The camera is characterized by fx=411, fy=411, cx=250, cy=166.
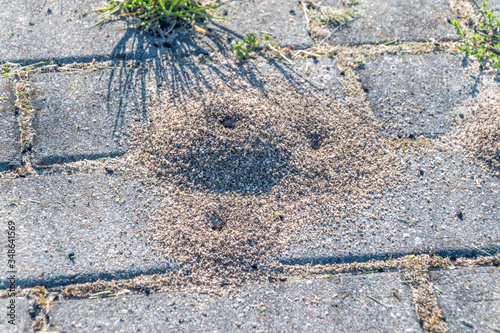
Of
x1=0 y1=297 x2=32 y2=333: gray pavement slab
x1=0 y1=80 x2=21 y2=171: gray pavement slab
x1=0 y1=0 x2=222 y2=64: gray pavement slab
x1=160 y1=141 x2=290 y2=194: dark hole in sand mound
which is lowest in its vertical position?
x1=0 y1=297 x2=32 y2=333: gray pavement slab

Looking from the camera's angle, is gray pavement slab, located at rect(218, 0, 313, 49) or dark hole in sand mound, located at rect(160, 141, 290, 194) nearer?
dark hole in sand mound, located at rect(160, 141, 290, 194)

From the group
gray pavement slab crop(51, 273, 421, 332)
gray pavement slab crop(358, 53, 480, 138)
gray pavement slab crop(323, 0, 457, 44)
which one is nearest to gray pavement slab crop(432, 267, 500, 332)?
gray pavement slab crop(51, 273, 421, 332)

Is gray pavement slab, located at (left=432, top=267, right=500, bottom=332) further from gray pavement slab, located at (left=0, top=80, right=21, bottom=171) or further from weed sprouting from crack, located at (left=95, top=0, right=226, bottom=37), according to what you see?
gray pavement slab, located at (left=0, top=80, right=21, bottom=171)

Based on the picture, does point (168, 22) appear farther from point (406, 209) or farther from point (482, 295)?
point (482, 295)

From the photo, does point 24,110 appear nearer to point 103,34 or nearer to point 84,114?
point 84,114

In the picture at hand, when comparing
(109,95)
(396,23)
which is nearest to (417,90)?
(396,23)

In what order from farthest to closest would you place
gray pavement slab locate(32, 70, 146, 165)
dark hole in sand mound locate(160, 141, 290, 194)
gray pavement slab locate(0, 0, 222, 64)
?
gray pavement slab locate(0, 0, 222, 64)
gray pavement slab locate(32, 70, 146, 165)
dark hole in sand mound locate(160, 141, 290, 194)
